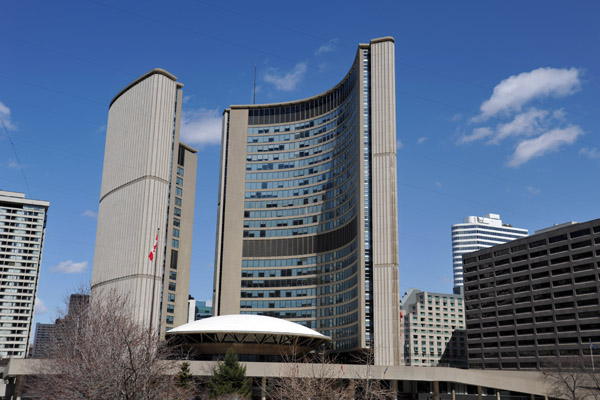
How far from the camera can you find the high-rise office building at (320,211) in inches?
3898

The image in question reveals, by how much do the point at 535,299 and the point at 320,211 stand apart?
189 feet

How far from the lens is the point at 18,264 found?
182125mm

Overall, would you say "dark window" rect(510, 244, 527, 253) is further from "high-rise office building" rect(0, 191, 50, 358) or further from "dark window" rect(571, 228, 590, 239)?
"high-rise office building" rect(0, 191, 50, 358)

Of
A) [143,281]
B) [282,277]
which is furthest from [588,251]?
[143,281]

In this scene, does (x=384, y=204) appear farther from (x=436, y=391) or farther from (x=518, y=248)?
(x=518, y=248)

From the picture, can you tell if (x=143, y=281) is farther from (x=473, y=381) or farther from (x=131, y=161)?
(x=473, y=381)

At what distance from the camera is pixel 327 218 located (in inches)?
5010

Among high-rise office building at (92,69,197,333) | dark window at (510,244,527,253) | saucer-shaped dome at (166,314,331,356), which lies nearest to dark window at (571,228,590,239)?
dark window at (510,244,527,253)

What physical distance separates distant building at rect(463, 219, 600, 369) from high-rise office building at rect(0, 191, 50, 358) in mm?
131483

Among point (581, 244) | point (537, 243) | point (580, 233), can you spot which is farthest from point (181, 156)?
point (581, 244)

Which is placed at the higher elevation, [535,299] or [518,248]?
[518,248]

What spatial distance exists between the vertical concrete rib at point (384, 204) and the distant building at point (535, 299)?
52.5 meters

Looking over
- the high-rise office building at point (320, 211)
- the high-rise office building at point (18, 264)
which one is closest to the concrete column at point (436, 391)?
the high-rise office building at point (320, 211)

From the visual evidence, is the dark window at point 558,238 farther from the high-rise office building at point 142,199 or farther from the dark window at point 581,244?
the high-rise office building at point 142,199
